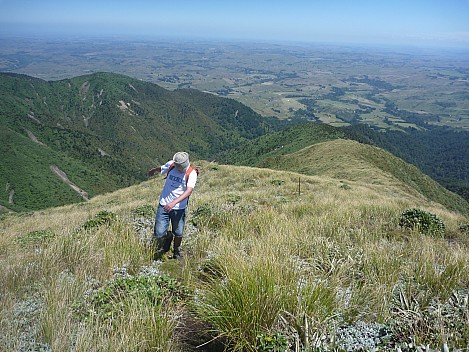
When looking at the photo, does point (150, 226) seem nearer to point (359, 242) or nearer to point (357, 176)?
point (359, 242)

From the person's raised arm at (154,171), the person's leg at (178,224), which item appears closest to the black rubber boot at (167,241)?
the person's leg at (178,224)

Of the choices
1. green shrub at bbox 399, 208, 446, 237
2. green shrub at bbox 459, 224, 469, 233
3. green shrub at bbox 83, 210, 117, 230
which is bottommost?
green shrub at bbox 83, 210, 117, 230

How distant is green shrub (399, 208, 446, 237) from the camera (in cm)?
634

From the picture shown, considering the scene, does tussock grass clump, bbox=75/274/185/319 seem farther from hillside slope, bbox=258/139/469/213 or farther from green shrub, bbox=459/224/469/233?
hillside slope, bbox=258/139/469/213

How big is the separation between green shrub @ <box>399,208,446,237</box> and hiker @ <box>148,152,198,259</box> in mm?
4937

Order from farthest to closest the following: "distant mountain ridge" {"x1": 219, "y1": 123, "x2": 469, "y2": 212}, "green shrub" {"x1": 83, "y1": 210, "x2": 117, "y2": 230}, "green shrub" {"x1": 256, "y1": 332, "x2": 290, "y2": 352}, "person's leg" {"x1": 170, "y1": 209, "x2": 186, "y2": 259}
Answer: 1. "distant mountain ridge" {"x1": 219, "y1": 123, "x2": 469, "y2": 212}
2. "green shrub" {"x1": 83, "y1": 210, "x2": 117, "y2": 230}
3. "person's leg" {"x1": 170, "y1": 209, "x2": 186, "y2": 259}
4. "green shrub" {"x1": 256, "y1": 332, "x2": 290, "y2": 352}

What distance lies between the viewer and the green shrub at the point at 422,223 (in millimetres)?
6344

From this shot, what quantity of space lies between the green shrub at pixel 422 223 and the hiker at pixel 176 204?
4937mm

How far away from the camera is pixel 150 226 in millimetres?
6637

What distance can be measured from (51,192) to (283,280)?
11255 centimetres

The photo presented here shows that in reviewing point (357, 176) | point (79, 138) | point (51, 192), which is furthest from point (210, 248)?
point (79, 138)

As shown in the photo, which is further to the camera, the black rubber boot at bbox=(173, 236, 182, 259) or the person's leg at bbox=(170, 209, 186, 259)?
the person's leg at bbox=(170, 209, 186, 259)

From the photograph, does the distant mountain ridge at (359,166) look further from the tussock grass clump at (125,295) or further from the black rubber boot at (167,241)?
the tussock grass clump at (125,295)

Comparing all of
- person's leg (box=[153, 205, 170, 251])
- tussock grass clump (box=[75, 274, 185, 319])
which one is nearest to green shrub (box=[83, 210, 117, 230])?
person's leg (box=[153, 205, 170, 251])
